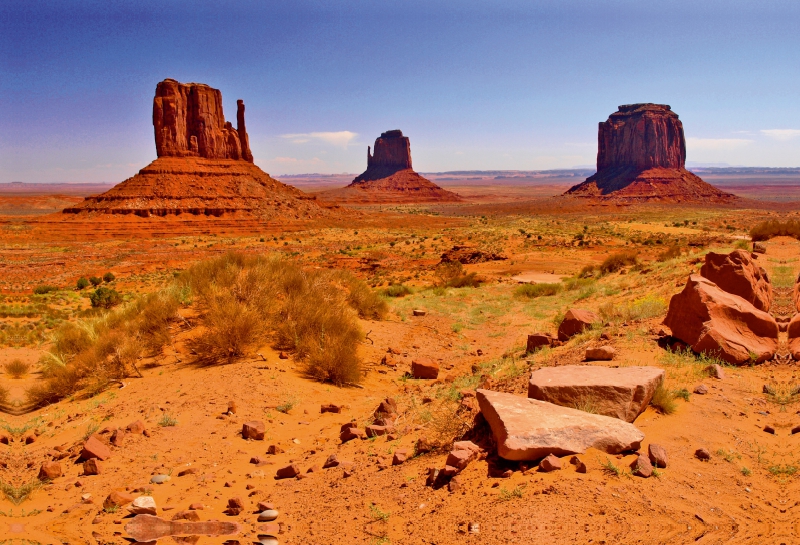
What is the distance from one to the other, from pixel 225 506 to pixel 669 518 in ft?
13.1

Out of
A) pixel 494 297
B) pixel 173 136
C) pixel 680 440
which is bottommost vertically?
pixel 494 297

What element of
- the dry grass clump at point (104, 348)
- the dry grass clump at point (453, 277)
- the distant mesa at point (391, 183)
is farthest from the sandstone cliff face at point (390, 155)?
the dry grass clump at point (104, 348)

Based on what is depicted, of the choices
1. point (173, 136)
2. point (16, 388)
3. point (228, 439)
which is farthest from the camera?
point (173, 136)

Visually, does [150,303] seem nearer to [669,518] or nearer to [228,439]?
[228,439]

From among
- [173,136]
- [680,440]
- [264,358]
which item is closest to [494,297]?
[264,358]

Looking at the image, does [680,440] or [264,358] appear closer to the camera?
[680,440]

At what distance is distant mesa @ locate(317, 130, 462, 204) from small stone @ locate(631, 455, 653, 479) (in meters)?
125

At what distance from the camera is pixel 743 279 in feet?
30.2

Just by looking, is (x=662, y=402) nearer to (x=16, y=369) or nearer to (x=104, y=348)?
(x=104, y=348)

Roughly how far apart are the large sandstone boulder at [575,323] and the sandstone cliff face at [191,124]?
7106 cm

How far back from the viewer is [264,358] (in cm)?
1031

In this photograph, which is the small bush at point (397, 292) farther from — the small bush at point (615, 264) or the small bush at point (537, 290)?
the small bush at point (615, 264)

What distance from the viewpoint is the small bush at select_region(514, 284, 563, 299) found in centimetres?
2039

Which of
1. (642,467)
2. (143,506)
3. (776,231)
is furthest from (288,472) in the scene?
(776,231)
